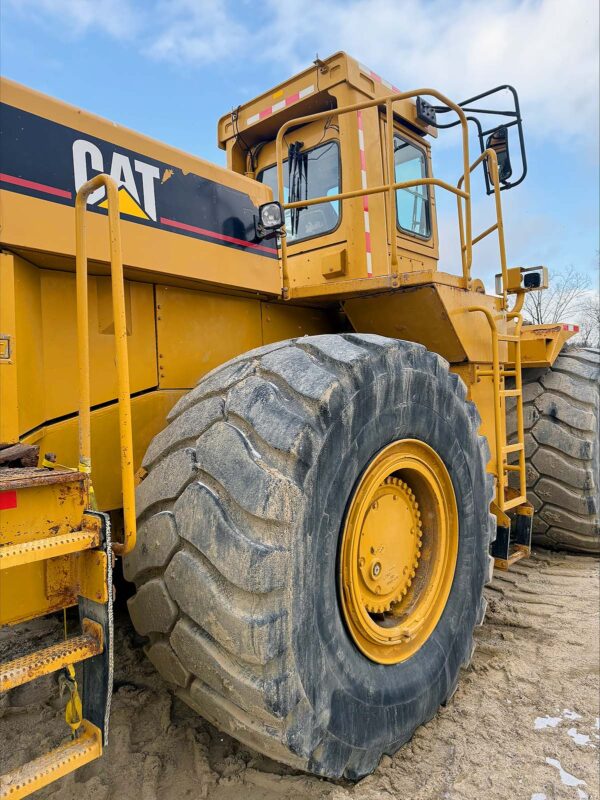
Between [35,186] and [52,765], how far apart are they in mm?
1593

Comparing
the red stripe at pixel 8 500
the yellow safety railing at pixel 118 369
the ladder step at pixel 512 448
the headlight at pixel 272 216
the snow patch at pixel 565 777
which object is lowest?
the snow patch at pixel 565 777

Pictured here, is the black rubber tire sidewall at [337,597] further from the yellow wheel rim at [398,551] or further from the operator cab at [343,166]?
the operator cab at [343,166]

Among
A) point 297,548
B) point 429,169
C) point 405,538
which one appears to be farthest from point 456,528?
point 429,169

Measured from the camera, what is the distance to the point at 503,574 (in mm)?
4074

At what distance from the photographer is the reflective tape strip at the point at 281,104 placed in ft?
11.9

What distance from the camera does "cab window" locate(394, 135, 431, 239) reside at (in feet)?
12.4

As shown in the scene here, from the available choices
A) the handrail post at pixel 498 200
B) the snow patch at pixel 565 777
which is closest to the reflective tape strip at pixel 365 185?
the handrail post at pixel 498 200

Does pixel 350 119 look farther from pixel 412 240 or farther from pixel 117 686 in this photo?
pixel 117 686

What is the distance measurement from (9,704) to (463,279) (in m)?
2.84

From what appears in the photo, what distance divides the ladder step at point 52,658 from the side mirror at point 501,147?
11.5 feet

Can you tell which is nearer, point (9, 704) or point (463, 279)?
point (9, 704)

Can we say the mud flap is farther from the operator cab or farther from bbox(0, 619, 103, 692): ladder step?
the operator cab

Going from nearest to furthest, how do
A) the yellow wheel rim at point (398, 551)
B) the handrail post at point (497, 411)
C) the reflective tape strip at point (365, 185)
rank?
1. the yellow wheel rim at point (398, 551)
2. the handrail post at point (497, 411)
3. the reflective tape strip at point (365, 185)

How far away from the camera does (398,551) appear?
7.40 ft
